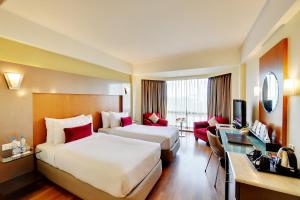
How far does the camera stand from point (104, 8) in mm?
1993

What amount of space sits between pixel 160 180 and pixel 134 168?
0.99 metres

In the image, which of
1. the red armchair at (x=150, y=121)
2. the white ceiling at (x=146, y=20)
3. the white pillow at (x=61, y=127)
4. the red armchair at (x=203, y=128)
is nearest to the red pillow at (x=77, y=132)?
the white pillow at (x=61, y=127)

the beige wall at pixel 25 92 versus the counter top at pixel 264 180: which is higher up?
→ the beige wall at pixel 25 92

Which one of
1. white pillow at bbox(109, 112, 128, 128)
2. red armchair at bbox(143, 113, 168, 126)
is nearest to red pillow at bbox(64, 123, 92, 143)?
white pillow at bbox(109, 112, 128, 128)

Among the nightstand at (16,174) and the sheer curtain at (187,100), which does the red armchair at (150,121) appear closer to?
the sheer curtain at (187,100)

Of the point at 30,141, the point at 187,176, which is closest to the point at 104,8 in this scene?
the point at 30,141

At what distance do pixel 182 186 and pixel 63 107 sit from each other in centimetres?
280

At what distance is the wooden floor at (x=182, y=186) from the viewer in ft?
6.73

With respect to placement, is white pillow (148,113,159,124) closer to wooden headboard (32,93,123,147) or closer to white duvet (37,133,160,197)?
wooden headboard (32,93,123,147)

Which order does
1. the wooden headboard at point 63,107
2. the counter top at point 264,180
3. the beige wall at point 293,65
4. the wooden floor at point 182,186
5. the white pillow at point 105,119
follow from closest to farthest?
1. the counter top at point 264,180
2. the beige wall at point 293,65
3. the wooden floor at point 182,186
4. the wooden headboard at point 63,107
5. the white pillow at point 105,119

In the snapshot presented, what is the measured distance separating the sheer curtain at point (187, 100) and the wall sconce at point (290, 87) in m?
3.97

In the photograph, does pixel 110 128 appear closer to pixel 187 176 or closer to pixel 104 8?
pixel 187 176

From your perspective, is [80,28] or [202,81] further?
[202,81]

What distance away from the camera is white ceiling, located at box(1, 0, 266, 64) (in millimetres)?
1903
